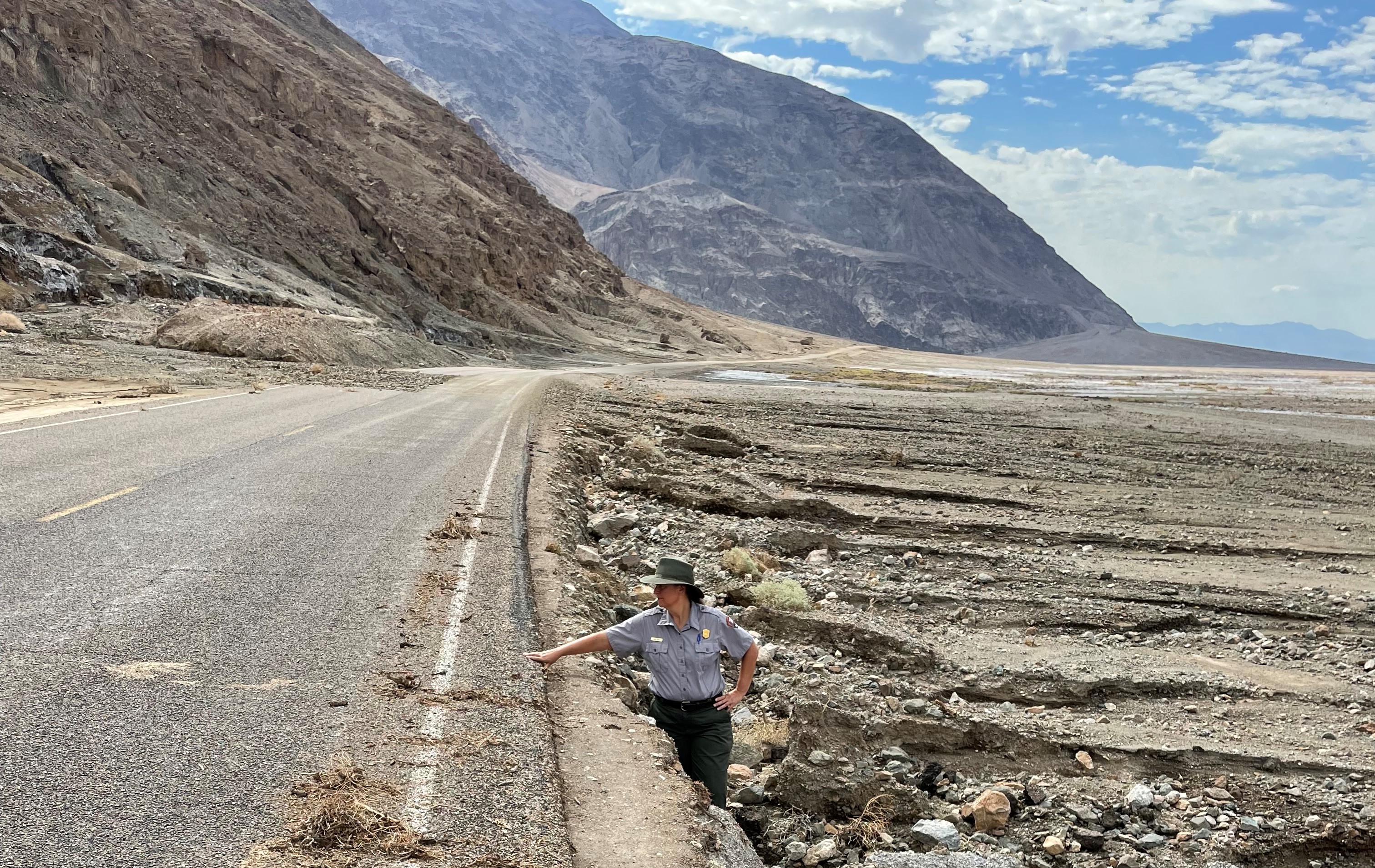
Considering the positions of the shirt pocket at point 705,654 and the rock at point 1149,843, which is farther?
the rock at point 1149,843

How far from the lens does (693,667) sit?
18.8 ft

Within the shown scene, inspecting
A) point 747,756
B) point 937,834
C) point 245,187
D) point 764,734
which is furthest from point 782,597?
point 245,187

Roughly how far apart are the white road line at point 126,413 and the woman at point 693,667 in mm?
12381

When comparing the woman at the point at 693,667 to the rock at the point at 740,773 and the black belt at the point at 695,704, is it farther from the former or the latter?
the rock at the point at 740,773

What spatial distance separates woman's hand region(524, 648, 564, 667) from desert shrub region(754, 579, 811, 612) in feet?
12.7

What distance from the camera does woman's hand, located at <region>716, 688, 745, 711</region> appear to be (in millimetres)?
5645

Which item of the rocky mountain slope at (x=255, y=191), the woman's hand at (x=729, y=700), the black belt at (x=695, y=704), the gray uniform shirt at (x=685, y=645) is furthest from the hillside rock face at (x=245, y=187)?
the woman's hand at (x=729, y=700)

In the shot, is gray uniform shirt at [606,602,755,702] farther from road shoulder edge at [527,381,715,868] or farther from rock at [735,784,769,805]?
rock at [735,784,769,805]

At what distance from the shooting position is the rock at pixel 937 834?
6148mm

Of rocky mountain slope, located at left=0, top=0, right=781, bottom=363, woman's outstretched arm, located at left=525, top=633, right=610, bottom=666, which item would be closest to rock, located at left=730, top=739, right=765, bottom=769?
woman's outstretched arm, located at left=525, top=633, right=610, bottom=666

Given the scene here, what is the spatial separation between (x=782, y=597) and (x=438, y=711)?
17.2 feet

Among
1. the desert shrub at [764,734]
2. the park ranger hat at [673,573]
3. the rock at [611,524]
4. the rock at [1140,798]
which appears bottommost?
the rock at [1140,798]

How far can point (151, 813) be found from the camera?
4.09 metres

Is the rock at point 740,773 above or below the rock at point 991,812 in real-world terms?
above
